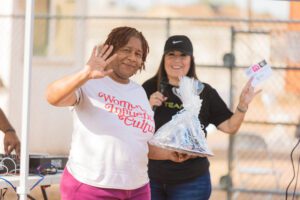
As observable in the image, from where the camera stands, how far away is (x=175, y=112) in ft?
15.2

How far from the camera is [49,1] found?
1591 centimetres

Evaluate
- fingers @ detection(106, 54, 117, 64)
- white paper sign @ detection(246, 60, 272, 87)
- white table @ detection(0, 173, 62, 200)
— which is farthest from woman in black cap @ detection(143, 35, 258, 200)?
fingers @ detection(106, 54, 117, 64)

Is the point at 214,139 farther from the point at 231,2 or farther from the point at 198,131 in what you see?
the point at 231,2

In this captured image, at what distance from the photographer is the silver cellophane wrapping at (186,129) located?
404 centimetres

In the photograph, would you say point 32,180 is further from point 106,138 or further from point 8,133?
point 106,138

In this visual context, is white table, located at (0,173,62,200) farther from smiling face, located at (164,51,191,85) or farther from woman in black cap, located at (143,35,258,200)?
smiling face, located at (164,51,191,85)

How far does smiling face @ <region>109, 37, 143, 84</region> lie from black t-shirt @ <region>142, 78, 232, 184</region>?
0.91 m

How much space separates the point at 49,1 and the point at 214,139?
16.3ft

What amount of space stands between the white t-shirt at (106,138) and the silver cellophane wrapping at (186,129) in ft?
1.03

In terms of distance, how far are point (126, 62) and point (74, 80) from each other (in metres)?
0.46

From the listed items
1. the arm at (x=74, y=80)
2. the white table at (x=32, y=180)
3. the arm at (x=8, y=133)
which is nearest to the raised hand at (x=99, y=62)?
the arm at (x=74, y=80)

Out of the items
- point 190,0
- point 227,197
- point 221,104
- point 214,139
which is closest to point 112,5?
point 190,0

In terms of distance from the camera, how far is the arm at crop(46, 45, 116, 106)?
333cm

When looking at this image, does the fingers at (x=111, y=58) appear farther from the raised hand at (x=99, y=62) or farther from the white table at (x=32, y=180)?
the white table at (x=32, y=180)
